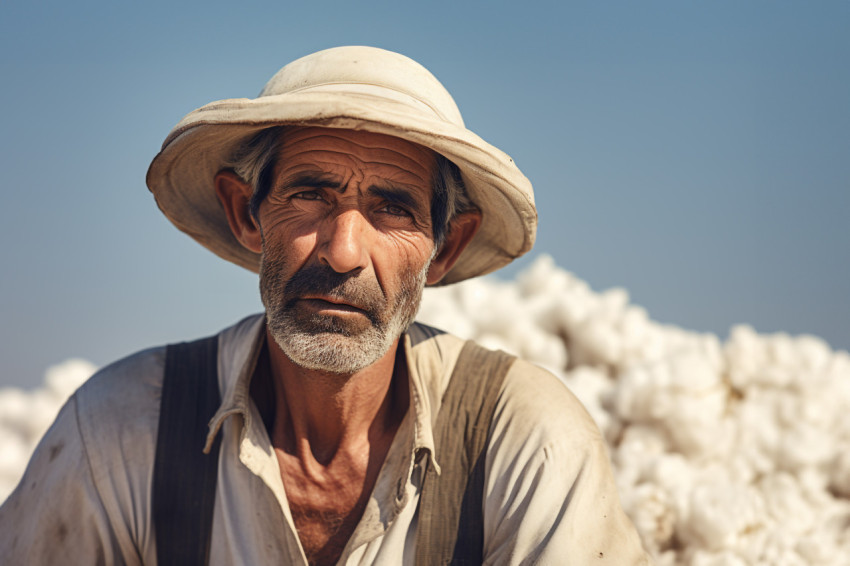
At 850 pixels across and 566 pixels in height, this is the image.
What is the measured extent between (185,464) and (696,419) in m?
2.80

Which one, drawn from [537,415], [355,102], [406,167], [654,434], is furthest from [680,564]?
[355,102]

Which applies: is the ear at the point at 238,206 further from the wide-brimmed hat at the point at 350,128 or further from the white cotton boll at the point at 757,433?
the white cotton boll at the point at 757,433

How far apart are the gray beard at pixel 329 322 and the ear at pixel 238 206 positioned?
0.93 ft

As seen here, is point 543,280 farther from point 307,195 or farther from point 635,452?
point 307,195

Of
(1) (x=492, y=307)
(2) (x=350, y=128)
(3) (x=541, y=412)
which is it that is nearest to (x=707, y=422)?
(1) (x=492, y=307)

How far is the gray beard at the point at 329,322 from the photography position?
7.82ft

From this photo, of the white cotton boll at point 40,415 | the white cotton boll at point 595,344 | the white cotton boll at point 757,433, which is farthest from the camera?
the white cotton boll at point 40,415

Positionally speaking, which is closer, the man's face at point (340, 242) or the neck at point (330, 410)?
the man's face at point (340, 242)

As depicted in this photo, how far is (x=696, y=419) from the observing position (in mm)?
4285

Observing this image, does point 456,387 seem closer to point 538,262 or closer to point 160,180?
point 160,180

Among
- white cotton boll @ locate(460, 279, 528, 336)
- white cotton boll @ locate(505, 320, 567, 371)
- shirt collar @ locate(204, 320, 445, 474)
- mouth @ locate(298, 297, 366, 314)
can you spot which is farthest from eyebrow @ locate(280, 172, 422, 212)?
white cotton boll @ locate(460, 279, 528, 336)

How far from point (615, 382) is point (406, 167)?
→ 9.40 feet

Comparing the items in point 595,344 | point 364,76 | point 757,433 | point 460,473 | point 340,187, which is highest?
point 595,344

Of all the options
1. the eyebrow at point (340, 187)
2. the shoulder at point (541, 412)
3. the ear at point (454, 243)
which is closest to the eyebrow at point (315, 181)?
the eyebrow at point (340, 187)
